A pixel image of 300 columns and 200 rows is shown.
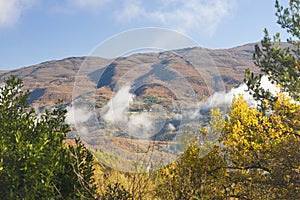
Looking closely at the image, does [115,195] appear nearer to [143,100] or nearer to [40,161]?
[40,161]

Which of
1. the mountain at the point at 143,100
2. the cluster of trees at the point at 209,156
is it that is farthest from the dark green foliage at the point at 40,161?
the mountain at the point at 143,100

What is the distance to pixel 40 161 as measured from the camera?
17.3 ft

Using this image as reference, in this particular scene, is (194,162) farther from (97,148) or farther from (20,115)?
(20,115)

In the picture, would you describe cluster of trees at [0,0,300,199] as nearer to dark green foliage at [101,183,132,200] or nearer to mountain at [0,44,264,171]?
dark green foliage at [101,183,132,200]

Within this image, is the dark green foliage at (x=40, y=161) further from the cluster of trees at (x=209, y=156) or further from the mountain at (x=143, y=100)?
the mountain at (x=143, y=100)

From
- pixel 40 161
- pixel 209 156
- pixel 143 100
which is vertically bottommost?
pixel 209 156

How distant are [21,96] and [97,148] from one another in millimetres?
2411

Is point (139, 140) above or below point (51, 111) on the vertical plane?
below

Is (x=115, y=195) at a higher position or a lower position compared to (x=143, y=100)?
lower

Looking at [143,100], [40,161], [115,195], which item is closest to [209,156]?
[143,100]

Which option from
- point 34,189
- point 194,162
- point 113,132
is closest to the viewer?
point 34,189

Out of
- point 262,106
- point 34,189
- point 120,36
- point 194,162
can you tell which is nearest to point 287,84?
point 262,106

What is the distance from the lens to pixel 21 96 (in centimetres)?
830

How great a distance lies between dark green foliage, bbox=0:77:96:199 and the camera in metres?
5.12
